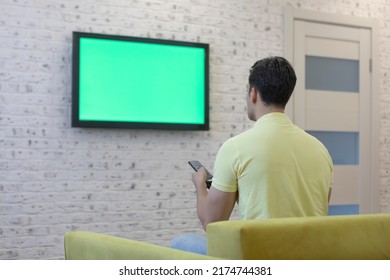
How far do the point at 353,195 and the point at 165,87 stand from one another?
2123 millimetres

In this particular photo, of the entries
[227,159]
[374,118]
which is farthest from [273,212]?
[374,118]

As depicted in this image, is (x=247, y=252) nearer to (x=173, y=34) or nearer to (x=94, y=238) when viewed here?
(x=94, y=238)

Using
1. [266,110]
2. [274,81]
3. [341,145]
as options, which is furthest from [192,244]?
[341,145]

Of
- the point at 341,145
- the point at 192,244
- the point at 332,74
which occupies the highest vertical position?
the point at 332,74

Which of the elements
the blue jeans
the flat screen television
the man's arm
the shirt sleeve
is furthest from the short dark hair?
the flat screen television

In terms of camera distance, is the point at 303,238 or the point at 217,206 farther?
the point at 217,206

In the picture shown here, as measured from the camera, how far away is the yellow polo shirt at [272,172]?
6.59 ft

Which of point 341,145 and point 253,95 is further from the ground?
point 253,95

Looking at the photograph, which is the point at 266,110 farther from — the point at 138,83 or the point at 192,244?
the point at 138,83

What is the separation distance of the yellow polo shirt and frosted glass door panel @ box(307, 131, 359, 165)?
10.2 feet

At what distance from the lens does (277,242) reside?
4.53 feet

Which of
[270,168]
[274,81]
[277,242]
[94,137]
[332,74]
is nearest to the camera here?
[277,242]

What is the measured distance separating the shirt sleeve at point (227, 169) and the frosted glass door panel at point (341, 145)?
3.20 m

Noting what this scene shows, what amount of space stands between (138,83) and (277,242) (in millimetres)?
3029
